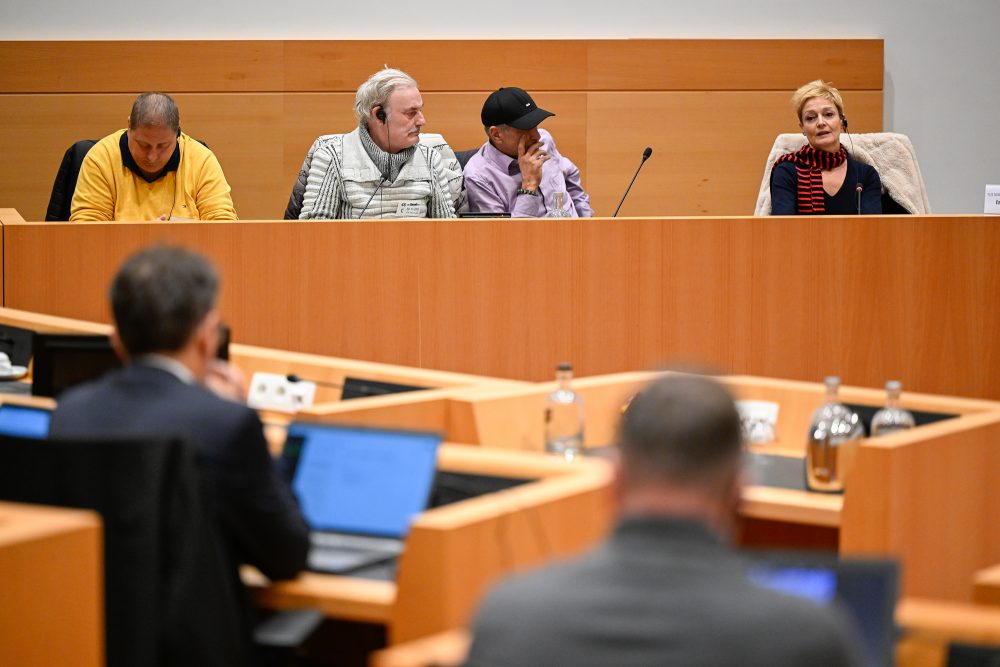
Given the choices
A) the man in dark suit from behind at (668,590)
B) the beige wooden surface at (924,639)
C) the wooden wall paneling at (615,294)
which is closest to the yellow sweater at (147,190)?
the wooden wall paneling at (615,294)

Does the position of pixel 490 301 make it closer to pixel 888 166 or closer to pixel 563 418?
pixel 563 418

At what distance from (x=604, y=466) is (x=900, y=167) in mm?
3407

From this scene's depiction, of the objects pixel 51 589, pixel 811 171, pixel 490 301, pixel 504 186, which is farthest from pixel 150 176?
pixel 51 589

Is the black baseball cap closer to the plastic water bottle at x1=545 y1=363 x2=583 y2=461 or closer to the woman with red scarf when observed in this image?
the woman with red scarf

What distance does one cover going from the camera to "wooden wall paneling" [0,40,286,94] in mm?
7148

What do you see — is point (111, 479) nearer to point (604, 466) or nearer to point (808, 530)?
point (604, 466)

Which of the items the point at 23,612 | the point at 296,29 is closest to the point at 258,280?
the point at 23,612

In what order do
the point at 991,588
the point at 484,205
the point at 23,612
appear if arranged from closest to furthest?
1. the point at 23,612
2. the point at 991,588
3. the point at 484,205

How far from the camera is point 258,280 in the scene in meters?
4.12

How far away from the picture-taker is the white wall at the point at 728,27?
720cm

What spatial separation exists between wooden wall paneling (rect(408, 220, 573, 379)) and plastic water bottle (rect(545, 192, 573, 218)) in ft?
1.58

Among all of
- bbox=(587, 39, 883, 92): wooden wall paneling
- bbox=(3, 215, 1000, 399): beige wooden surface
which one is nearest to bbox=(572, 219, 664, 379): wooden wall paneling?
bbox=(3, 215, 1000, 399): beige wooden surface

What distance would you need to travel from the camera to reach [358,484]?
7.98ft

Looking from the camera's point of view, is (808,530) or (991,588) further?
(808,530)
